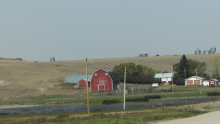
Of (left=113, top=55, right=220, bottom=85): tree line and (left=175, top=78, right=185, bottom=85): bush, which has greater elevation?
(left=113, top=55, right=220, bottom=85): tree line

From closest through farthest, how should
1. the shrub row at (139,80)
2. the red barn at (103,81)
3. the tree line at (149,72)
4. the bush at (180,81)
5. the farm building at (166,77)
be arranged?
1. the red barn at (103,81)
2. the shrub row at (139,80)
3. the tree line at (149,72)
4. the bush at (180,81)
5. the farm building at (166,77)

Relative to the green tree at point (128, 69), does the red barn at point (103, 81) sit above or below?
below

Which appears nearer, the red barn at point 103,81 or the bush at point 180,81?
the red barn at point 103,81

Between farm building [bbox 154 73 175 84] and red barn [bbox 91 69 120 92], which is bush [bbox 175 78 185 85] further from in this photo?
red barn [bbox 91 69 120 92]

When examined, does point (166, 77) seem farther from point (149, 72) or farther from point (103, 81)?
point (103, 81)

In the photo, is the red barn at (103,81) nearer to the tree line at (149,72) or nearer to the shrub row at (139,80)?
the tree line at (149,72)

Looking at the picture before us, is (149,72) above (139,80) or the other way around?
above

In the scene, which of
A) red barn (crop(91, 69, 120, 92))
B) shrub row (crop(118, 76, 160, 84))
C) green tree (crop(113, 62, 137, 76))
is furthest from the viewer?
green tree (crop(113, 62, 137, 76))

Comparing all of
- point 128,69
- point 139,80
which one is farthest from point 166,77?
point 128,69

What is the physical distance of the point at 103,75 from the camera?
103000mm

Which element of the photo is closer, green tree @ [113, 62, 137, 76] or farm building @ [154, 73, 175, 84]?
green tree @ [113, 62, 137, 76]

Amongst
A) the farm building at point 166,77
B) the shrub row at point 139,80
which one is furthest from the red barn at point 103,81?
the farm building at point 166,77

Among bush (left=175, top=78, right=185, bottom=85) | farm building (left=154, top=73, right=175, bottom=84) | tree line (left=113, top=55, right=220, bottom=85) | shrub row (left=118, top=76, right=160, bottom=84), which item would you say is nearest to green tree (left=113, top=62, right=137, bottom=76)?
tree line (left=113, top=55, right=220, bottom=85)

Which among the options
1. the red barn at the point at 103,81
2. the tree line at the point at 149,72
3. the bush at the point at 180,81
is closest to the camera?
the red barn at the point at 103,81
